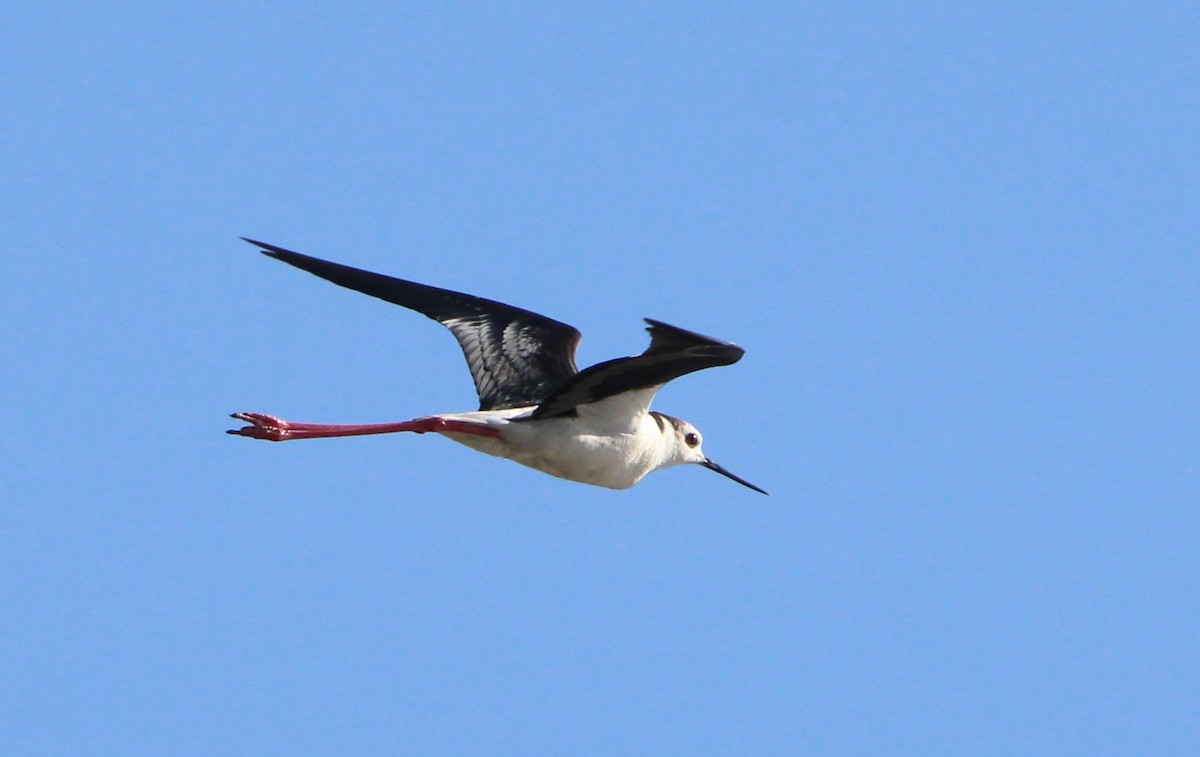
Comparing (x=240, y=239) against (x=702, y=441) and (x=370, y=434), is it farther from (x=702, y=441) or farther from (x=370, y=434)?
(x=702, y=441)

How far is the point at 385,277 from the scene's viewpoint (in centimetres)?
1031

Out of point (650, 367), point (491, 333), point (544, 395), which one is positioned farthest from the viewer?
point (491, 333)

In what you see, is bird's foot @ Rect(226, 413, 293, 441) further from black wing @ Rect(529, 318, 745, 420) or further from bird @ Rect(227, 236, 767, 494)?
black wing @ Rect(529, 318, 745, 420)

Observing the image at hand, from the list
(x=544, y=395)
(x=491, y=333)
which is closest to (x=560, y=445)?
(x=544, y=395)

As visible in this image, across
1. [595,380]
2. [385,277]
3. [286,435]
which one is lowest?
[286,435]

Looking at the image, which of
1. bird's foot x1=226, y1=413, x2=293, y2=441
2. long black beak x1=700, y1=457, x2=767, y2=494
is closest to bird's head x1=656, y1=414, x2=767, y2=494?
long black beak x1=700, y1=457, x2=767, y2=494

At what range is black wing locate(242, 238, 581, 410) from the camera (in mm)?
9898

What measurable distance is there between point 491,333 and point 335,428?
1.43m

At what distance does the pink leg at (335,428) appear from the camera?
894cm

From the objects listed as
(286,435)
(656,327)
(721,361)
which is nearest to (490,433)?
(286,435)

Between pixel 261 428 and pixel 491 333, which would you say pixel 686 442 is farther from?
pixel 261 428

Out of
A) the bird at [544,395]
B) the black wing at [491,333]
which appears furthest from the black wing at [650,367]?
the black wing at [491,333]

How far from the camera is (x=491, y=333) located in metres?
10.2

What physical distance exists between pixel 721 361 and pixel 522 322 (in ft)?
8.17
